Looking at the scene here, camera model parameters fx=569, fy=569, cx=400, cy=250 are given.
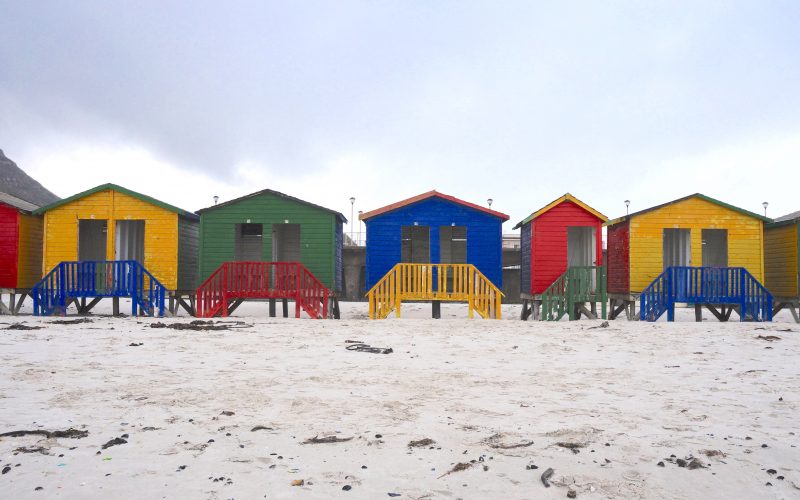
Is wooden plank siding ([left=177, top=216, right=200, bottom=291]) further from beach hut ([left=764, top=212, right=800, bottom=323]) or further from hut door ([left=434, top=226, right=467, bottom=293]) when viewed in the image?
beach hut ([left=764, top=212, right=800, bottom=323])

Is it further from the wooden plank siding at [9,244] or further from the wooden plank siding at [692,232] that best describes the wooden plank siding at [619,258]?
the wooden plank siding at [9,244]

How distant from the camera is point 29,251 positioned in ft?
66.2

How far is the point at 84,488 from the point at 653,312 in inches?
662

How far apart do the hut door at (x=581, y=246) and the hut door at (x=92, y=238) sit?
704 inches

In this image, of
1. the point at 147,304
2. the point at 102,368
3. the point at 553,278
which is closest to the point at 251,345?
the point at 102,368

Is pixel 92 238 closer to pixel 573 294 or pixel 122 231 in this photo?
pixel 122 231

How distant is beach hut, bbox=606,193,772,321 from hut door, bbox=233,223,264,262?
13.8 metres

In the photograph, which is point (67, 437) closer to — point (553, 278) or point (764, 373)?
point (764, 373)

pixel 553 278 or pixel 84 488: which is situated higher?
pixel 553 278

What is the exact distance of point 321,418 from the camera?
523cm

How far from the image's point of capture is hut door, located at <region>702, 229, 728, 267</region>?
22.7m

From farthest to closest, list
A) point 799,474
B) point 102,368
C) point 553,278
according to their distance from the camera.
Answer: point 553,278 → point 102,368 → point 799,474

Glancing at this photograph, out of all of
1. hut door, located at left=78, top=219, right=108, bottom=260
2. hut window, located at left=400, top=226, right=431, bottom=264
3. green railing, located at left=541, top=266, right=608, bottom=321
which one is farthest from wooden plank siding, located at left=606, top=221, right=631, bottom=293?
hut door, located at left=78, top=219, right=108, bottom=260

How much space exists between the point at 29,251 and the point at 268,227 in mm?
8771
